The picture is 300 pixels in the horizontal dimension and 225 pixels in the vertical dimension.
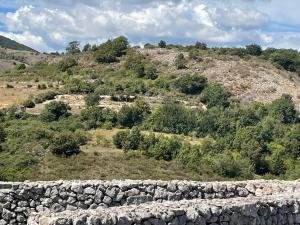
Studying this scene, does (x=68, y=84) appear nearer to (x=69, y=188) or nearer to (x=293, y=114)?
(x=293, y=114)

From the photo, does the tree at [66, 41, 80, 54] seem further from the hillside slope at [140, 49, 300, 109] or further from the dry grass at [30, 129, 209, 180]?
the dry grass at [30, 129, 209, 180]

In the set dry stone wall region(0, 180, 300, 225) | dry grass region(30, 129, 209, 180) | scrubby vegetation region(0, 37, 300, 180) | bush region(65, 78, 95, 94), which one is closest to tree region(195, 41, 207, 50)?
scrubby vegetation region(0, 37, 300, 180)

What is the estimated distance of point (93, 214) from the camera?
25.6ft

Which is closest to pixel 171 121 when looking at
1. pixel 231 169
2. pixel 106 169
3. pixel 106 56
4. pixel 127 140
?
pixel 127 140

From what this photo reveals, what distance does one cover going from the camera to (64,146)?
40094mm

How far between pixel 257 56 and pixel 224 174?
5679 centimetres

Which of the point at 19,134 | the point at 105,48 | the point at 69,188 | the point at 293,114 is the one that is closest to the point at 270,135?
the point at 293,114

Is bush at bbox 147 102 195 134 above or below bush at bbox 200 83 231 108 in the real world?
below

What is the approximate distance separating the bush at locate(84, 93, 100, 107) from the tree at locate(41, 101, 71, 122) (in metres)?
3.68

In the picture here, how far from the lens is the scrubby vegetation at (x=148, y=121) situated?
40188mm

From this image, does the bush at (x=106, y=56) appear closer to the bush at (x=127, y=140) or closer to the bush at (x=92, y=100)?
the bush at (x=92, y=100)

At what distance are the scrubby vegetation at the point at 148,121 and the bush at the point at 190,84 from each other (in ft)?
0.38

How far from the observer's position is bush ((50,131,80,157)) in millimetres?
39344

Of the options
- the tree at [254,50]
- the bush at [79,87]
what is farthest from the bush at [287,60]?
the bush at [79,87]
